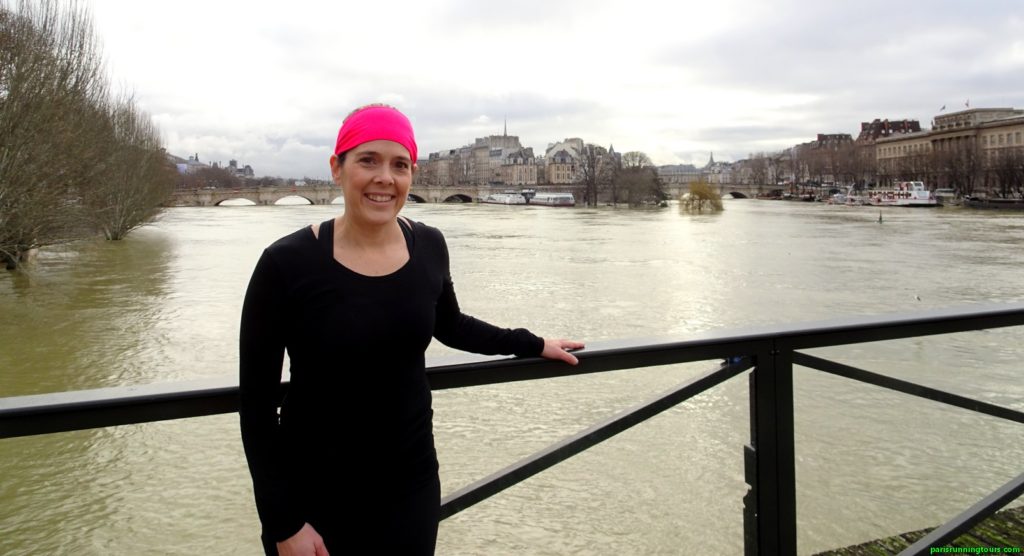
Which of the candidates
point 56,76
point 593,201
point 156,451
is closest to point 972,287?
point 156,451

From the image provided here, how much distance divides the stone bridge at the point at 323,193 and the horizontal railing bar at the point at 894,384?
69.9 meters

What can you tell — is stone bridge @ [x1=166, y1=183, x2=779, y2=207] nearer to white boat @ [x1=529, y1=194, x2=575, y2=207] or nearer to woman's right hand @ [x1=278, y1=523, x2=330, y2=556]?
white boat @ [x1=529, y1=194, x2=575, y2=207]

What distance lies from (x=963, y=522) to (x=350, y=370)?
2117 mm

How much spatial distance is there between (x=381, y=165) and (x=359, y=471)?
70cm

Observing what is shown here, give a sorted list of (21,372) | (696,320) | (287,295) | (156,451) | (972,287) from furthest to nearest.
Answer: (972,287) → (696,320) → (21,372) → (156,451) → (287,295)

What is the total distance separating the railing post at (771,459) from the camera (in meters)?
2.24

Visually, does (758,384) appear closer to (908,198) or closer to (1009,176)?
(1009,176)

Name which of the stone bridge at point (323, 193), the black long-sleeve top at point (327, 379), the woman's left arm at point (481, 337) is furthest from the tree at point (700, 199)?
the black long-sleeve top at point (327, 379)

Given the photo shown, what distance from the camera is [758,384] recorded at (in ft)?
7.30

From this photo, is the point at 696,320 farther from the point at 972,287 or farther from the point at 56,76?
the point at 56,76

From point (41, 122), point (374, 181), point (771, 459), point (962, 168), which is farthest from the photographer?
point (962, 168)

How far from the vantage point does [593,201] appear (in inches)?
3585

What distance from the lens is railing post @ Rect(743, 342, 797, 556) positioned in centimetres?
224

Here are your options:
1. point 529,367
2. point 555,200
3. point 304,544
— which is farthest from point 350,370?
point 555,200
